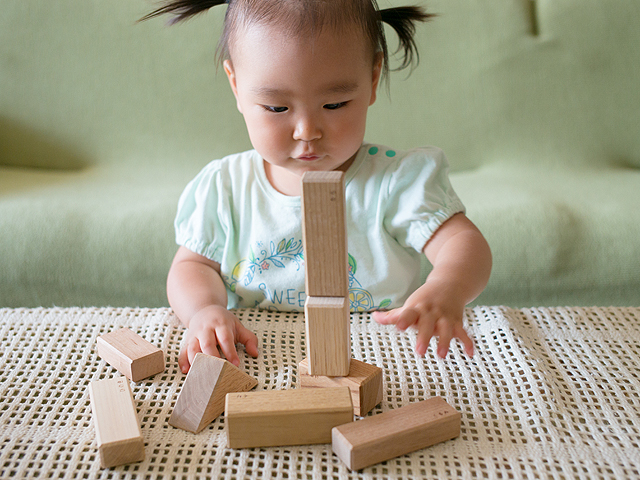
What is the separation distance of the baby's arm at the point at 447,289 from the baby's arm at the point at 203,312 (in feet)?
0.59

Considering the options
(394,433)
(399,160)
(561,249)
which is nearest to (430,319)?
(394,433)

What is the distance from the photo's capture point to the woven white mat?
0.45 meters

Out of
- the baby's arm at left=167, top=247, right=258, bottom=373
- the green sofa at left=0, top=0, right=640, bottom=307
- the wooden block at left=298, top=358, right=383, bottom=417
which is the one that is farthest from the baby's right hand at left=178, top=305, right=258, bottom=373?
the green sofa at left=0, top=0, right=640, bottom=307

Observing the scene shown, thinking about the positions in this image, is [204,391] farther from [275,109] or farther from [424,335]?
[275,109]

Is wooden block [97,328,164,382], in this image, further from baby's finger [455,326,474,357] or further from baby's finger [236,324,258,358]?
baby's finger [455,326,474,357]

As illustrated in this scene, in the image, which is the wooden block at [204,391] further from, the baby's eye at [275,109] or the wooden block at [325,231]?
the baby's eye at [275,109]

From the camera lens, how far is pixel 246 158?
92 centimetres

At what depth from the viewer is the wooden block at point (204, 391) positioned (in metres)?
0.50

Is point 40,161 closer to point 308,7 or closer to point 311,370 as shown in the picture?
point 308,7

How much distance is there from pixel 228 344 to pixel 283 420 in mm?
170

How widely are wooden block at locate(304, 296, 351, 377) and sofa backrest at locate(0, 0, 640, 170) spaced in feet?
3.35

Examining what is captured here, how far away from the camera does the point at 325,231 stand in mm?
458

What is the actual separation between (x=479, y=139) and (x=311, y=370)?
1083 mm

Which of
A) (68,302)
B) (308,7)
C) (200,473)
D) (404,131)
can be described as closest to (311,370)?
(200,473)
